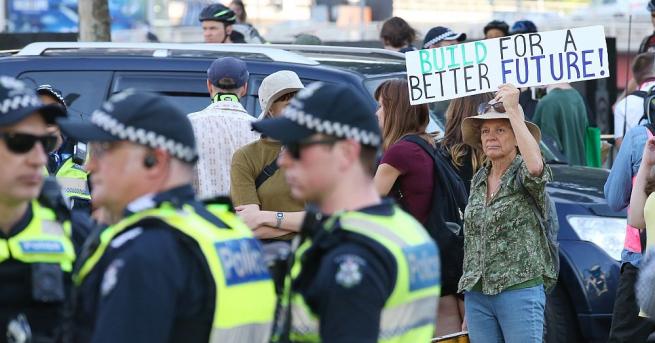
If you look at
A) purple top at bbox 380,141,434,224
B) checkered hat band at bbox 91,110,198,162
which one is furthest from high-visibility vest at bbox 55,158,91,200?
checkered hat band at bbox 91,110,198,162

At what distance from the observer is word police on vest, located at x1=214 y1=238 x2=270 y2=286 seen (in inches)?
141

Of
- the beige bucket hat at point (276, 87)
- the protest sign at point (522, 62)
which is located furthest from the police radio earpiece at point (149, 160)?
the protest sign at point (522, 62)

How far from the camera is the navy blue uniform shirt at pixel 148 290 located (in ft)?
11.2

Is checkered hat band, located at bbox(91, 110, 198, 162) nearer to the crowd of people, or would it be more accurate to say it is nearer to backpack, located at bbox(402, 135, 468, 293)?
the crowd of people

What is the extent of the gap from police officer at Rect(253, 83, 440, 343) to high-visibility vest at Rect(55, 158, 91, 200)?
2912 millimetres

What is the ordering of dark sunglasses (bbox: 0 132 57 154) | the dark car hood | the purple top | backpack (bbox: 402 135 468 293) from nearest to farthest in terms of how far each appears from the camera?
1. dark sunglasses (bbox: 0 132 57 154)
2. the purple top
3. backpack (bbox: 402 135 468 293)
4. the dark car hood

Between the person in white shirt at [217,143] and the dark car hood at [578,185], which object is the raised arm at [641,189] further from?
the person in white shirt at [217,143]

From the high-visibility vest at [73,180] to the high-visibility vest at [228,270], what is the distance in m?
2.84

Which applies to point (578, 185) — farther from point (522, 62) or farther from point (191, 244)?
point (191, 244)

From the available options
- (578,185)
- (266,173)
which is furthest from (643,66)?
(266,173)

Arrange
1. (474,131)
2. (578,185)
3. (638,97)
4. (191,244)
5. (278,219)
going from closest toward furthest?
(191,244), (278,219), (474,131), (578,185), (638,97)

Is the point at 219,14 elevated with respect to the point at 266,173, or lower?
elevated

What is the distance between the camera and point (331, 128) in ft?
12.1

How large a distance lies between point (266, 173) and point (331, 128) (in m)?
2.90
